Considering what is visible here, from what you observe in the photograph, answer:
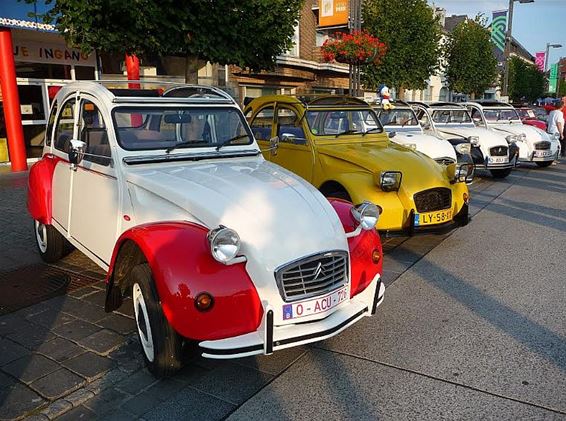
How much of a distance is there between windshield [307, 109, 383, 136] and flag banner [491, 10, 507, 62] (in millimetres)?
21470

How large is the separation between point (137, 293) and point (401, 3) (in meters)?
15.0

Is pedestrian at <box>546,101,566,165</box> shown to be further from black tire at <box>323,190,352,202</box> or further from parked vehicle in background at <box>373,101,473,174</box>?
black tire at <box>323,190,352,202</box>

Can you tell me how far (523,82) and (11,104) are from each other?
49.2 metres

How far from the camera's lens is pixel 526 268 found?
538cm

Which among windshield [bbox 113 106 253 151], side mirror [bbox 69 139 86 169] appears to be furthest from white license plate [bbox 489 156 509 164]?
side mirror [bbox 69 139 86 169]

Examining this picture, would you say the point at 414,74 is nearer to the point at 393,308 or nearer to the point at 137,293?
the point at 393,308

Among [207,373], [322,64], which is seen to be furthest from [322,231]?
[322,64]

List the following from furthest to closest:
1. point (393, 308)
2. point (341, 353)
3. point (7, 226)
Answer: point (7, 226)
point (393, 308)
point (341, 353)

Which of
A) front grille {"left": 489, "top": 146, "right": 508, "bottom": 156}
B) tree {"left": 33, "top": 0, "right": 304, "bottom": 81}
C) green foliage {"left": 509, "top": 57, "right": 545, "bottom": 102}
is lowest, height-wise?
front grille {"left": 489, "top": 146, "right": 508, "bottom": 156}

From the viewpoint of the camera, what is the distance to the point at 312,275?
3092 mm

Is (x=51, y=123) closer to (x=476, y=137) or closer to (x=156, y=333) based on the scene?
(x=156, y=333)

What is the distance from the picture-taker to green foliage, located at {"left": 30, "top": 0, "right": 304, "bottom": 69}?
6.64 meters

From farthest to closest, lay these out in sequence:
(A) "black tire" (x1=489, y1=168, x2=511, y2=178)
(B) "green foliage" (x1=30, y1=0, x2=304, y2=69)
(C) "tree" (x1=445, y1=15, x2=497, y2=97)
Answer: (C) "tree" (x1=445, y1=15, x2=497, y2=97) < (A) "black tire" (x1=489, y1=168, x2=511, y2=178) < (B) "green foliage" (x1=30, y1=0, x2=304, y2=69)

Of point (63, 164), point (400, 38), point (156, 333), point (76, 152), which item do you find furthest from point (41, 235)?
point (400, 38)
